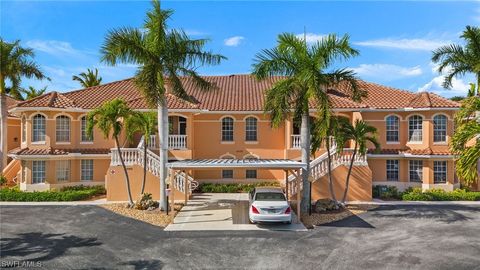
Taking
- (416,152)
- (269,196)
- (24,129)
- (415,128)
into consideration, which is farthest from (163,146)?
(415,128)

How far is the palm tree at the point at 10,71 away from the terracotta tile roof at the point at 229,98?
→ 397cm

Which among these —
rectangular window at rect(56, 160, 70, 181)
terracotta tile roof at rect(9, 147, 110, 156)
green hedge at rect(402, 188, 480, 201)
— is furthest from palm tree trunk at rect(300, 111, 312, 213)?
rectangular window at rect(56, 160, 70, 181)

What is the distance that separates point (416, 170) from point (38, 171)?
27100 mm

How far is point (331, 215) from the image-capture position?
Result: 18094 mm

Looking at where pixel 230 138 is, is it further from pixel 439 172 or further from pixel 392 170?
pixel 439 172

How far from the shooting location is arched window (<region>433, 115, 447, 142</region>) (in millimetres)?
24984

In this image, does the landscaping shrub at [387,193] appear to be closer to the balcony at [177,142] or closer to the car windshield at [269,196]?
the car windshield at [269,196]

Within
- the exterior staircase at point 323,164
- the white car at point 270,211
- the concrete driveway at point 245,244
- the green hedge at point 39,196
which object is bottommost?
the concrete driveway at point 245,244

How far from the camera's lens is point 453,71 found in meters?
25.6

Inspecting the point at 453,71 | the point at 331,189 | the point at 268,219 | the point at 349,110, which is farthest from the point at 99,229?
the point at 453,71

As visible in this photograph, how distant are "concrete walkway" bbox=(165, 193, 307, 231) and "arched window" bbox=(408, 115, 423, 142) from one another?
43.4 feet

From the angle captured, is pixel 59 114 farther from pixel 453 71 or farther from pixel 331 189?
pixel 453 71

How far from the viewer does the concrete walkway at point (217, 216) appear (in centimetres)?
1595

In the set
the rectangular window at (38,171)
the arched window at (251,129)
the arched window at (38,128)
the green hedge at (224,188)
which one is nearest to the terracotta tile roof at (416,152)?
the green hedge at (224,188)
